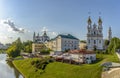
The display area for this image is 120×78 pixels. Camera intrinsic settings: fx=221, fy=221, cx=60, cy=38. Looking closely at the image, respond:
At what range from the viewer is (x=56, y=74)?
37438 millimetres

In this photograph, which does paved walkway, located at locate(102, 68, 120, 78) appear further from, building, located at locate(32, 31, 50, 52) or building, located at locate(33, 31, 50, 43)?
building, located at locate(33, 31, 50, 43)

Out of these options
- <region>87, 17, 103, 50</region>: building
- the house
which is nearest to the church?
<region>87, 17, 103, 50</region>: building

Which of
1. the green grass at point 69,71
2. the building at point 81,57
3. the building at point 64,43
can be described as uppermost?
the building at point 64,43

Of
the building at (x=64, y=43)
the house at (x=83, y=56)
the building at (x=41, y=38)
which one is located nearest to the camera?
the house at (x=83, y=56)

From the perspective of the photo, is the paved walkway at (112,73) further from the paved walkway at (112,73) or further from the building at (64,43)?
the building at (64,43)

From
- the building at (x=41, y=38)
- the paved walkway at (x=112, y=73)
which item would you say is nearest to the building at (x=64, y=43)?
the building at (x=41, y=38)

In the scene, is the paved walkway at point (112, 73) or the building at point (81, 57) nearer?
the paved walkway at point (112, 73)

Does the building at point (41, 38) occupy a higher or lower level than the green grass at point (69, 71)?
higher

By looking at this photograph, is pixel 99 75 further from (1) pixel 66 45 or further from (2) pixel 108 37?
(2) pixel 108 37

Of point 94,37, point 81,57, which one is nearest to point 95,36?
point 94,37

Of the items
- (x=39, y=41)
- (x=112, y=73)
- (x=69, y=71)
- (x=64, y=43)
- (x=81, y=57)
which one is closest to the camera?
(x=112, y=73)

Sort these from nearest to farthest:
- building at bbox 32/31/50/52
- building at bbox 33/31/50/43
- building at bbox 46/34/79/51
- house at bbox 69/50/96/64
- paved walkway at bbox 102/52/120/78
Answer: paved walkway at bbox 102/52/120/78, house at bbox 69/50/96/64, building at bbox 46/34/79/51, building at bbox 32/31/50/52, building at bbox 33/31/50/43

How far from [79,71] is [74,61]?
349 inches

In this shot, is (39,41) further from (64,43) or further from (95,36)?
(95,36)
